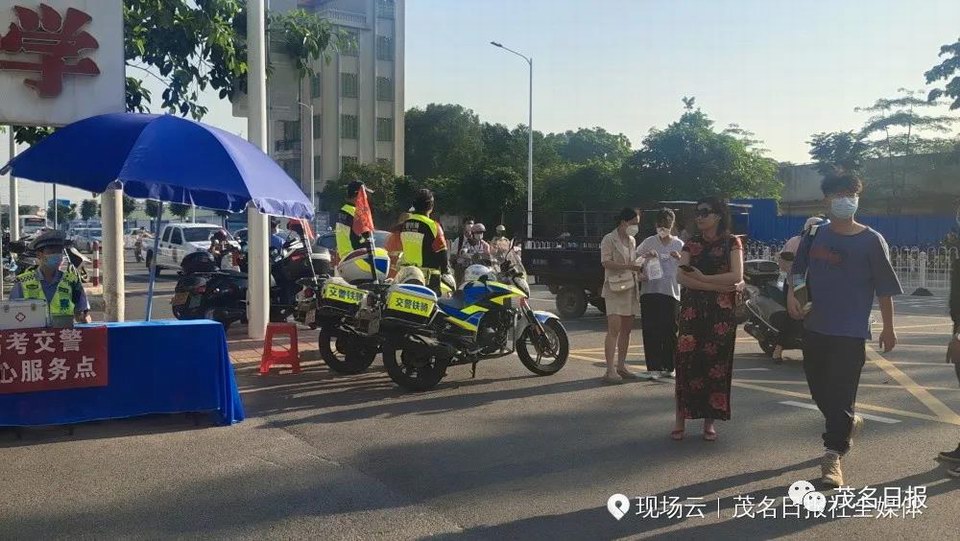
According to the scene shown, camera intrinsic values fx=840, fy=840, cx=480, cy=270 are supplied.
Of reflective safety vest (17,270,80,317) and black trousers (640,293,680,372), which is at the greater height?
reflective safety vest (17,270,80,317)

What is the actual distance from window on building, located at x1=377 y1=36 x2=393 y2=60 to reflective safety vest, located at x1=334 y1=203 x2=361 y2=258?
4934 centimetres

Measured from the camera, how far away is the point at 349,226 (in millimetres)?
9586

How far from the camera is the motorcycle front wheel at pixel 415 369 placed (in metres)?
8.08

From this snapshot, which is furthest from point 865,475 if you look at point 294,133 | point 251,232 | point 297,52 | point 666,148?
point 294,133

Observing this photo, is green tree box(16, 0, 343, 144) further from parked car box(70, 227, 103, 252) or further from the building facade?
the building facade

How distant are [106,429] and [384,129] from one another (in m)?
52.6

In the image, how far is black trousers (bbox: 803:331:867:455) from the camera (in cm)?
510

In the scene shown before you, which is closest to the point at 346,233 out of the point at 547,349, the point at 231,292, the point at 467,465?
the point at 547,349

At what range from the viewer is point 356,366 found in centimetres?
920

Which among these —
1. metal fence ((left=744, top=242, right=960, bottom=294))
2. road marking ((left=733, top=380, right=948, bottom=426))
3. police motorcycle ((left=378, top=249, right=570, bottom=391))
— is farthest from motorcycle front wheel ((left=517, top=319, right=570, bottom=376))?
metal fence ((left=744, top=242, right=960, bottom=294))

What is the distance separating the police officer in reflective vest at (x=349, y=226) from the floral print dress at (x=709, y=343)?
13.5 ft

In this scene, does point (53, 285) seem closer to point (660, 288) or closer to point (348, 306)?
point (348, 306)

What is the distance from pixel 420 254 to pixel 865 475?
4.83m

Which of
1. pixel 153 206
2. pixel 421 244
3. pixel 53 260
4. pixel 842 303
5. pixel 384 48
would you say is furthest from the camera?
pixel 384 48
